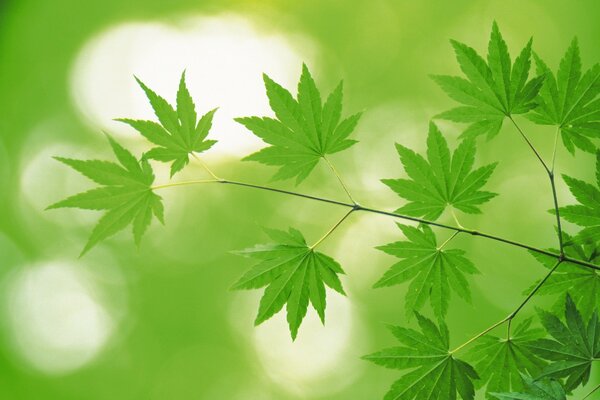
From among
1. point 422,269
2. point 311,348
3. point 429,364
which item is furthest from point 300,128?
point 311,348

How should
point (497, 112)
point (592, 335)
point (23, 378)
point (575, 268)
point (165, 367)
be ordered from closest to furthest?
point (592, 335), point (575, 268), point (497, 112), point (23, 378), point (165, 367)

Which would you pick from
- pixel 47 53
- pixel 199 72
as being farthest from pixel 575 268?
pixel 47 53

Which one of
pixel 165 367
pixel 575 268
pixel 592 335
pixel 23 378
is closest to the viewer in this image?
pixel 592 335

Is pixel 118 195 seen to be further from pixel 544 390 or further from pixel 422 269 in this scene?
pixel 544 390

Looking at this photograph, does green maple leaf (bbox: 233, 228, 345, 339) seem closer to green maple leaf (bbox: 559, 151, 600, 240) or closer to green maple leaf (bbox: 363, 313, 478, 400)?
green maple leaf (bbox: 363, 313, 478, 400)

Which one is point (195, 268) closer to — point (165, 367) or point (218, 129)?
point (165, 367)

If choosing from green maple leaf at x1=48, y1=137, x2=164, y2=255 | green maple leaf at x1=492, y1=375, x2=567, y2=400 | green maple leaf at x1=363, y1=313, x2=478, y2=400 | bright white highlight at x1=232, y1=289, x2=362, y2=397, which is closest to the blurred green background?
bright white highlight at x1=232, y1=289, x2=362, y2=397
